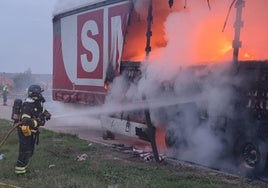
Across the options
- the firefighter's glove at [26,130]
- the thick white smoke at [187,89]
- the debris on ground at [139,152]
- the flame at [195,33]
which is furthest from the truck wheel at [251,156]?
the firefighter's glove at [26,130]

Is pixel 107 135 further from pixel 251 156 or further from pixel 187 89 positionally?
pixel 251 156

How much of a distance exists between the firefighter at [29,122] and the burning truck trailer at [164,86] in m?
2.13

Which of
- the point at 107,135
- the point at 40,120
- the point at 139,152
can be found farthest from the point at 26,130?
the point at 107,135

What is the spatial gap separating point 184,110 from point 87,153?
7.28ft

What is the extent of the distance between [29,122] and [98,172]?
134 centimetres

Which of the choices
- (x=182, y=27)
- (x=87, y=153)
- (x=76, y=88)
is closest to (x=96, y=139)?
(x=76, y=88)

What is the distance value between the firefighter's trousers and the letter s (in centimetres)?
416

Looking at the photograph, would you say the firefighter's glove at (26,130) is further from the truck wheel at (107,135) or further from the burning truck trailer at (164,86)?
the truck wheel at (107,135)

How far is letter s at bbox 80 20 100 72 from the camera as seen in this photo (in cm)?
1144

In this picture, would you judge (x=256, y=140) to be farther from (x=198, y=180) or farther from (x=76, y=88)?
(x=76, y=88)

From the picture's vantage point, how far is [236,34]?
23.8 feet

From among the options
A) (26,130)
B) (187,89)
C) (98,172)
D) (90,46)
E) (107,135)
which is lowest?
(107,135)

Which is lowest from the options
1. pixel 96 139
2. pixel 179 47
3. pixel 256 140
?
pixel 96 139

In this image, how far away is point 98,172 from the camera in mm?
7395
